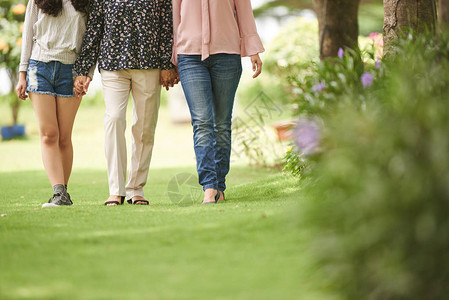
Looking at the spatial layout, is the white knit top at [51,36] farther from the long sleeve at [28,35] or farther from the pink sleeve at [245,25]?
the pink sleeve at [245,25]

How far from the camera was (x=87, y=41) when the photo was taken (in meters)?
4.46

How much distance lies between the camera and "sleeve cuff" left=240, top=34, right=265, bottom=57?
441cm

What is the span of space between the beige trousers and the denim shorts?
0.87 feet

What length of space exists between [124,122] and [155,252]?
185cm

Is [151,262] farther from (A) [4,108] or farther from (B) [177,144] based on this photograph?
(A) [4,108]

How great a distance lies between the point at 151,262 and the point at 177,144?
32.1ft

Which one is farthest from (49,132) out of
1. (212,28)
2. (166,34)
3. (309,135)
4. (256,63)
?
(309,135)

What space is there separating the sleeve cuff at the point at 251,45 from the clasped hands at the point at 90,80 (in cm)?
51

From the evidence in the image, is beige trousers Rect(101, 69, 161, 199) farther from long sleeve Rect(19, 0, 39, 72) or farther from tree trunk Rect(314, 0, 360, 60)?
tree trunk Rect(314, 0, 360, 60)

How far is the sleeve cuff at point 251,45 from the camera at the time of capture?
14.5 ft

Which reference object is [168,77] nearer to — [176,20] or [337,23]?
[176,20]

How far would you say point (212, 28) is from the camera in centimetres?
432

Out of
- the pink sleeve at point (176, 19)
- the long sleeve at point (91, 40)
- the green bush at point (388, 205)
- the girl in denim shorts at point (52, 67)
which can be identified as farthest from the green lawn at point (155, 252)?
the pink sleeve at point (176, 19)

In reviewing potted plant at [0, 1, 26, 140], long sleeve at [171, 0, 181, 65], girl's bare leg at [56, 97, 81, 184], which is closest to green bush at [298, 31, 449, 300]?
long sleeve at [171, 0, 181, 65]
